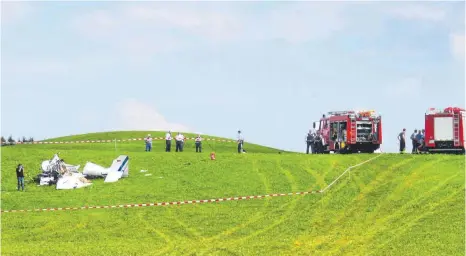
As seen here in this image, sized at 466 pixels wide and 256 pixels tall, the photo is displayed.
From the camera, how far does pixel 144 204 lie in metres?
34.7

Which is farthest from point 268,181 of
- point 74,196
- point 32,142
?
point 32,142

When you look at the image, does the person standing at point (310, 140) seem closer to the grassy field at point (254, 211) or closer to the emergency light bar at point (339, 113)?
the emergency light bar at point (339, 113)

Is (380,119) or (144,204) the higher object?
(380,119)

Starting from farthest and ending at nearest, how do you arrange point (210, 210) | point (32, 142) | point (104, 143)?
point (104, 143) → point (32, 142) → point (210, 210)

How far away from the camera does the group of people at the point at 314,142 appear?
58906 mm

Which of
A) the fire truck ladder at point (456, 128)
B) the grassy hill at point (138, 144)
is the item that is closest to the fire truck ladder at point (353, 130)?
the fire truck ladder at point (456, 128)

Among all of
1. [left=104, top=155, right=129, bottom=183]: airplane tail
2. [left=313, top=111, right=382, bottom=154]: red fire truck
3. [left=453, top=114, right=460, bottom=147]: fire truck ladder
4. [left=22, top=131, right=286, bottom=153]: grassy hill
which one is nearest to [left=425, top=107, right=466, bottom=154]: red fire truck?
[left=453, top=114, right=460, bottom=147]: fire truck ladder

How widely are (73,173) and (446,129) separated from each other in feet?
90.0

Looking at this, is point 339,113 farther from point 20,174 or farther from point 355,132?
point 20,174

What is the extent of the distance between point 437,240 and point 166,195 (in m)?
14.7

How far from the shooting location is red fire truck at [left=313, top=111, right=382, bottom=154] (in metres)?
56.7

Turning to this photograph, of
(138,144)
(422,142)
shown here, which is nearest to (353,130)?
(422,142)

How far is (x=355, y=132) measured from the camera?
56.7 metres

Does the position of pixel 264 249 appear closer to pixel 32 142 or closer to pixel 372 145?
pixel 372 145
